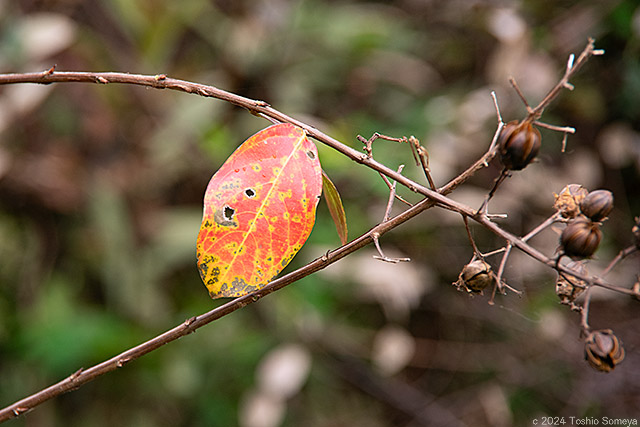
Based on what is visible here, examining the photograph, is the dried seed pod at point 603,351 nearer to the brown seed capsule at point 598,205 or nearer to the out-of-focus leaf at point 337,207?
the brown seed capsule at point 598,205

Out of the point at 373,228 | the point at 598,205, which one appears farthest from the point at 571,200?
the point at 373,228

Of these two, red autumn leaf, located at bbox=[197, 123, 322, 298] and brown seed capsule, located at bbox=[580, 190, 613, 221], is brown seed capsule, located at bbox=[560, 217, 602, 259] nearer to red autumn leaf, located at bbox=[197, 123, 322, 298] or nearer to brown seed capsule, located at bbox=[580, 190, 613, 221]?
brown seed capsule, located at bbox=[580, 190, 613, 221]

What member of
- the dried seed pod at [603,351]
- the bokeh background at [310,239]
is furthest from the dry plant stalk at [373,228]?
the bokeh background at [310,239]

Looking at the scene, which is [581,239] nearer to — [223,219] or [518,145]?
[518,145]

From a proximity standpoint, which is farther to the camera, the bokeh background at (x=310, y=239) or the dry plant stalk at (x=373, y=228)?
the bokeh background at (x=310, y=239)

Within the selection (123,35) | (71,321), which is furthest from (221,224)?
(123,35)

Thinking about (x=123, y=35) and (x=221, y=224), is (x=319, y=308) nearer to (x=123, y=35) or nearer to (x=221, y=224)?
(x=221, y=224)

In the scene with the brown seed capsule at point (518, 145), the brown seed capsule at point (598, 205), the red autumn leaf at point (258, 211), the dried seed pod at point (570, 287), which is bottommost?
the dried seed pod at point (570, 287)
